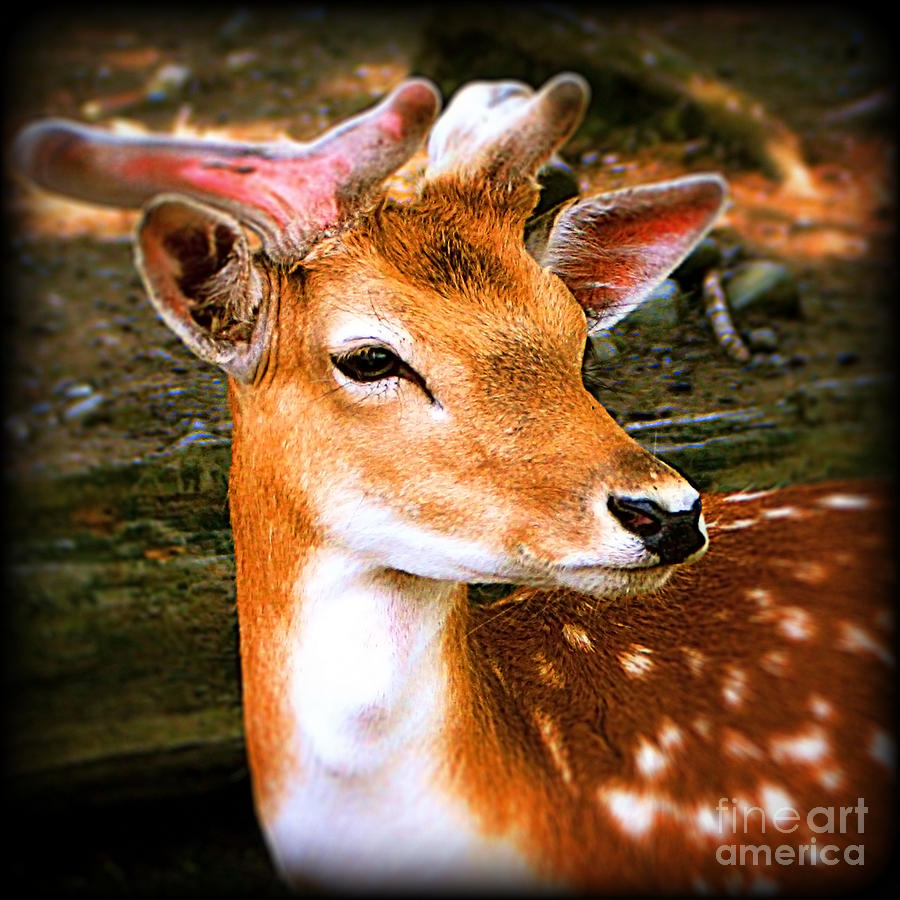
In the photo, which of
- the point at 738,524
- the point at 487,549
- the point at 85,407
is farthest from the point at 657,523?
the point at 85,407

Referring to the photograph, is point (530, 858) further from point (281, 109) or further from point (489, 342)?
point (281, 109)

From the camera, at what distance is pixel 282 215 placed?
1.23 meters

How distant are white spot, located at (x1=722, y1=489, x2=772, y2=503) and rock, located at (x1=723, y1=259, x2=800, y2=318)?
0.32m

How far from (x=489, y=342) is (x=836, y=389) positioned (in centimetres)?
79

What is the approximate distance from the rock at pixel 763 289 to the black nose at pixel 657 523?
609 millimetres

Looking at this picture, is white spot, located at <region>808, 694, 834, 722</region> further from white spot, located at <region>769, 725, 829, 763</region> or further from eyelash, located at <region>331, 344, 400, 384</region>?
eyelash, located at <region>331, 344, 400, 384</region>

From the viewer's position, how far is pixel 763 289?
1622 mm

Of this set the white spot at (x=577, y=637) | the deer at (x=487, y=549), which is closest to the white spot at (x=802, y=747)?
the deer at (x=487, y=549)

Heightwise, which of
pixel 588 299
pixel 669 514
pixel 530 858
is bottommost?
pixel 530 858

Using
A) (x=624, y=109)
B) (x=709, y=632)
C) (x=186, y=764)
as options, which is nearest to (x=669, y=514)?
(x=709, y=632)

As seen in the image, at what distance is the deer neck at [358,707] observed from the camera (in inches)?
50.0

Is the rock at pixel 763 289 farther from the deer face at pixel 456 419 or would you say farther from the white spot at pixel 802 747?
the white spot at pixel 802 747

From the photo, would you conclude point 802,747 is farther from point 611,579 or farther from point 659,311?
point 659,311

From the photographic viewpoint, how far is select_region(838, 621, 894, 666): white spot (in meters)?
1.49
